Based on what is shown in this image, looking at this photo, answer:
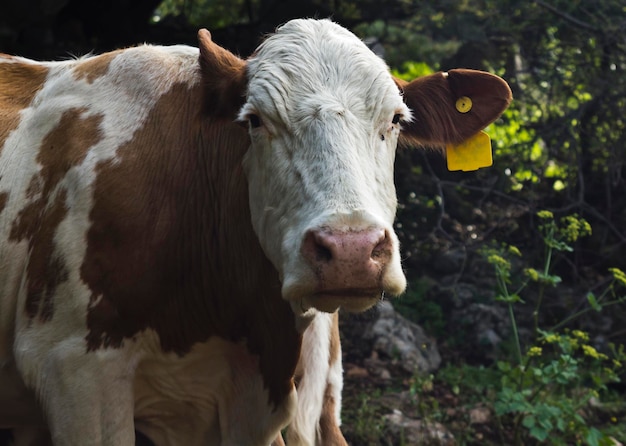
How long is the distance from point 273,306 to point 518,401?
1933 mm

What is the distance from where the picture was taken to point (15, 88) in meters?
4.44

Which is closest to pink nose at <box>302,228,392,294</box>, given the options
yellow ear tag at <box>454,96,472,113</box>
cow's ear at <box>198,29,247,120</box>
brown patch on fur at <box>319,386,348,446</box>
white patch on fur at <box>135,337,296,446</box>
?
cow's ear at <box>198,29,247,120</box>

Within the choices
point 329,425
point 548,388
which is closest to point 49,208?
point 329,425

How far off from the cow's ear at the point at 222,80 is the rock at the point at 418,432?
2492 mm

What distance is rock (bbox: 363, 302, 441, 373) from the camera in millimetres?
6621

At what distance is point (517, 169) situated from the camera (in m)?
7.45

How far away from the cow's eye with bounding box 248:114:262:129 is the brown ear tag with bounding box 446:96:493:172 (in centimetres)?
106

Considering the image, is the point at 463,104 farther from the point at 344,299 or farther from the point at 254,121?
the point at 344,299

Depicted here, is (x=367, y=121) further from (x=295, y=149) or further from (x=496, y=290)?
(x=496, y=290)

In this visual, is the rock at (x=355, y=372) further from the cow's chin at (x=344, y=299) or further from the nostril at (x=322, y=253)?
the nostril at (x=322, y=253)

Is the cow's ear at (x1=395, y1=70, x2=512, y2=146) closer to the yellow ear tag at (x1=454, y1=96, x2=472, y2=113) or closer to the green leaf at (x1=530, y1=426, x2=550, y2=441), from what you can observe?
the yellow ear tag at (x1=454, y1=96, x2=472, y2=113)

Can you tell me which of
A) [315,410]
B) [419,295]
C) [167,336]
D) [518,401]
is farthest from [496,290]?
[167,336]

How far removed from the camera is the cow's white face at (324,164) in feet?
10.3

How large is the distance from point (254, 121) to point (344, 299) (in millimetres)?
838
